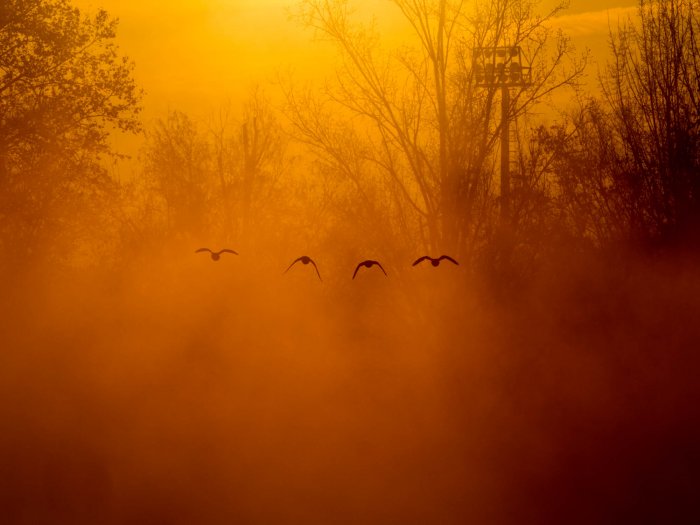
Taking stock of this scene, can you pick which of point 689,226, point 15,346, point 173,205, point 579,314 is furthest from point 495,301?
point 173,205

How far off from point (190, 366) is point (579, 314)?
12.2ft

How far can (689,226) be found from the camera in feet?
34.3

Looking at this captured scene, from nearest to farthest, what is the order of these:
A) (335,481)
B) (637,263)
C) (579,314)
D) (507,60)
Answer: (335,481) < (579,314) < (637,263) < (507,60)

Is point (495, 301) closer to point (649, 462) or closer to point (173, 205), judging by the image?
point (649, 462)

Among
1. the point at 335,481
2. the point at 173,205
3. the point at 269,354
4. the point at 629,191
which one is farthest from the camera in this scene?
the point at 173,205

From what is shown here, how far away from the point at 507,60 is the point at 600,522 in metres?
8.48

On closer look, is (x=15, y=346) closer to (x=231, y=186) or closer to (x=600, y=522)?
(x=600, y=522)

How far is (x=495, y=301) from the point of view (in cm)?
1029

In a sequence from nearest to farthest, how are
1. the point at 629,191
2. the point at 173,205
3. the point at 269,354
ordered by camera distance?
the point at 269,354
the point at 629,191
the point at 173,205

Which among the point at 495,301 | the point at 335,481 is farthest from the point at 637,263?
the point at 335,481

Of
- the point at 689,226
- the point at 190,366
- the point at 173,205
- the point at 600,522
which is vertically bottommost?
the point at 600,522

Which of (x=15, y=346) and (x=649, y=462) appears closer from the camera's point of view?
(x=649, y=462)

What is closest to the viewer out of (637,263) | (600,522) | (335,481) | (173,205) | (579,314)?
(600,522)

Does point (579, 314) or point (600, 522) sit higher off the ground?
point (579, 314)
